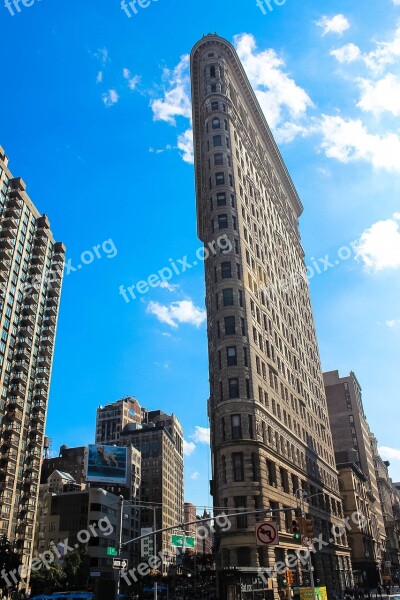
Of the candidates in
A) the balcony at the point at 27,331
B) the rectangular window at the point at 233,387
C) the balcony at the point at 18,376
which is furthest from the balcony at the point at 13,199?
the rectangular window at the point at 233,387

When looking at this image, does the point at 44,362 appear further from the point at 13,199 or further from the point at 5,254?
the point at 13,199

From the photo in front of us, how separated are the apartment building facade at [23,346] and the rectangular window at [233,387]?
1850 inches

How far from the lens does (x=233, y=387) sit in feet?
177

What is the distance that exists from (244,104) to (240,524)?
65918 mm

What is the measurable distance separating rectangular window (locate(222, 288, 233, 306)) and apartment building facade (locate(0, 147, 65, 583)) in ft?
151

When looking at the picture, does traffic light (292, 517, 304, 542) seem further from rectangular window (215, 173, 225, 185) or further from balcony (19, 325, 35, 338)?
balcony (19, 325, 35, 338)

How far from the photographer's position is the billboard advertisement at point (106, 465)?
116 m

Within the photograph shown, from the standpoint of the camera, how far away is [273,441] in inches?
2227

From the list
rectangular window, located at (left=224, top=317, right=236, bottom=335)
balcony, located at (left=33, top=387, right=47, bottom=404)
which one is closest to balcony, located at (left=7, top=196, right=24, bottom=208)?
balcony, located at (left=33, top=387, right=47, bottom=404)

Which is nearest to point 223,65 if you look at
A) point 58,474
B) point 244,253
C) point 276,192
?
point 276,192

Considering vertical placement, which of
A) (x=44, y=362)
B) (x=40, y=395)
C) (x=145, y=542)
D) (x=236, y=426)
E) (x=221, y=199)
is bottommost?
(x=145, y=542)

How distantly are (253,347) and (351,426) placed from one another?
8392 centimetres

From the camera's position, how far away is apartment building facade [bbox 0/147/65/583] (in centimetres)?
8412

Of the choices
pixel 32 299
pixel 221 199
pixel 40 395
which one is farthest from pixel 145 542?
pixel 221 199
